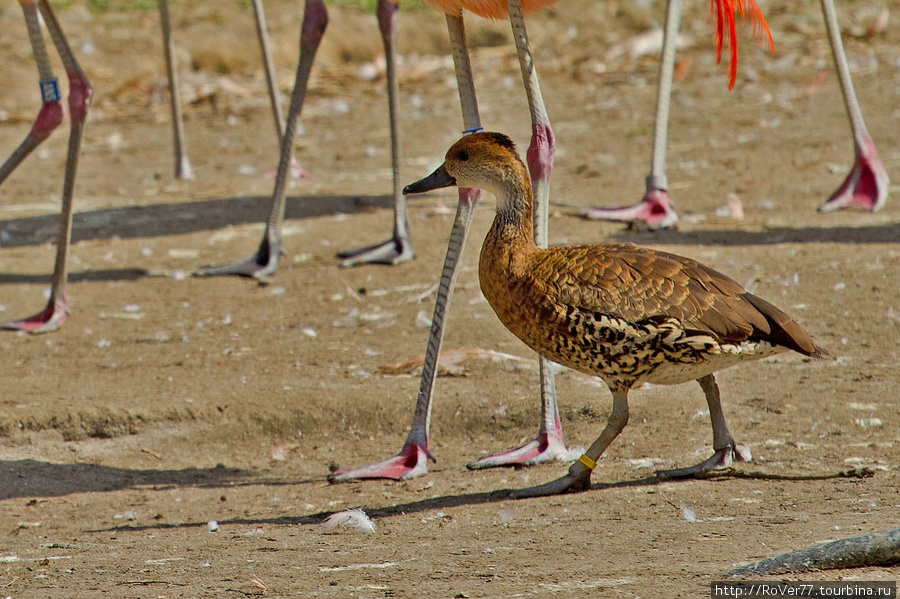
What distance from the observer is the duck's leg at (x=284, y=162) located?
5.08 m

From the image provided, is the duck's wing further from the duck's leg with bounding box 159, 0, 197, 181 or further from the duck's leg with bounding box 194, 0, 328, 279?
the duck's leg with bounding box 159, 0, 197, 181

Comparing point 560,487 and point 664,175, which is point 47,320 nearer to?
point 560,487

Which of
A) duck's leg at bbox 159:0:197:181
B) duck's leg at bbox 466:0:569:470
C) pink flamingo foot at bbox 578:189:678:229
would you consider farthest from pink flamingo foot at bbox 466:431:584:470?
duck's leg at bbox 159:0:197:181

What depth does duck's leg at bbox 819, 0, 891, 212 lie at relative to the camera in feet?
19.1

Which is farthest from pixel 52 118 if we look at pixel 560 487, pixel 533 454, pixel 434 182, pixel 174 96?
pixel 560 487

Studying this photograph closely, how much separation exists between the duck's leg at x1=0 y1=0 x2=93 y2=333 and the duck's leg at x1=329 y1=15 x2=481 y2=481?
6.39 ft

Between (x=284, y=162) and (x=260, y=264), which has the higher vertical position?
(x=284, y=162)

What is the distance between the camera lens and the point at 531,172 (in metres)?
3.58

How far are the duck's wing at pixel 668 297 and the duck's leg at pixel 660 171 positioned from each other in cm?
269

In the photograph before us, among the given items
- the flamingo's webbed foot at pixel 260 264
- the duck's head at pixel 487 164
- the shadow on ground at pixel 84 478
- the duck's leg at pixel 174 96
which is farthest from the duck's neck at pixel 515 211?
the duck's leg at pixel 174 96

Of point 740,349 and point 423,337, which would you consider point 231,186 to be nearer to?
point 423,337

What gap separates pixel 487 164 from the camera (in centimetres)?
328

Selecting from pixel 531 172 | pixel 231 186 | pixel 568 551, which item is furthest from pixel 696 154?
pixel 568 551

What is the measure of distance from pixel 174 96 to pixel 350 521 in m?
4.65
